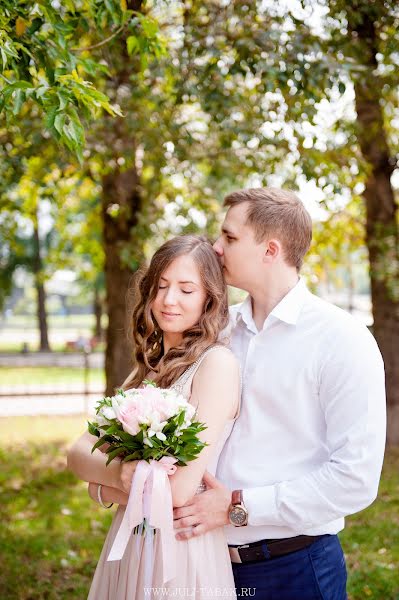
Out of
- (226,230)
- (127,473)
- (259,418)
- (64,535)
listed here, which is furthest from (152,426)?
(64,535)

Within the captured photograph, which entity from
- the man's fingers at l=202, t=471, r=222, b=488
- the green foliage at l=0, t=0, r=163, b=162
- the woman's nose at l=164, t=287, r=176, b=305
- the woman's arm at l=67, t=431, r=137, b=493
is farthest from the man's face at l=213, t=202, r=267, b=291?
the woman's arm at l=67, t=431, r=137, b=493

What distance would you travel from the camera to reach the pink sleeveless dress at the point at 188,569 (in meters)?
2.66

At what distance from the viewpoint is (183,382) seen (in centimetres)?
284

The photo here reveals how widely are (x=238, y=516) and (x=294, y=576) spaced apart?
15.3 inches

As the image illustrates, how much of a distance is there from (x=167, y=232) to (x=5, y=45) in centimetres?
629

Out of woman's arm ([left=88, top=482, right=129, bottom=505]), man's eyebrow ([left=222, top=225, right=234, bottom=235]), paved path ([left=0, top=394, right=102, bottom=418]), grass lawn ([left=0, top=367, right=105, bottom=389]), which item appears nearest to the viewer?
woman's arm ([left=88, top=482, right=129, bottom=505])

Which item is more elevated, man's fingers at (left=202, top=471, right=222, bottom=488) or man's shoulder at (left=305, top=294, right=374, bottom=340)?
man's shoulder at (left=305, top=294, right=374, bottom=340)

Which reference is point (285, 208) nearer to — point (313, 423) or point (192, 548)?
point (313, 423)

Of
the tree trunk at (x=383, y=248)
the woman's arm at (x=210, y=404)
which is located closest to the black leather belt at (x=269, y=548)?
the woman's arm at (x=210, y=404)

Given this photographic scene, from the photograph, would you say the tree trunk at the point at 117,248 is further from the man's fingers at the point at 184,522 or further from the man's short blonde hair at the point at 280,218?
the man's fingers at the point at 184,522

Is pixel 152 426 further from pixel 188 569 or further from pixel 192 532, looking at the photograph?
pixel 188 569

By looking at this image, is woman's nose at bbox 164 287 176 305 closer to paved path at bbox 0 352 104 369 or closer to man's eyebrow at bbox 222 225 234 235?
man's eyebrow at bbox 222 225 234 235

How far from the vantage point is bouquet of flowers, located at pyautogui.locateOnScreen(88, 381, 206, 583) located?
2.37 metres

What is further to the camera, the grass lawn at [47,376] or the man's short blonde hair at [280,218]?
the grass lawn at [47,376]
